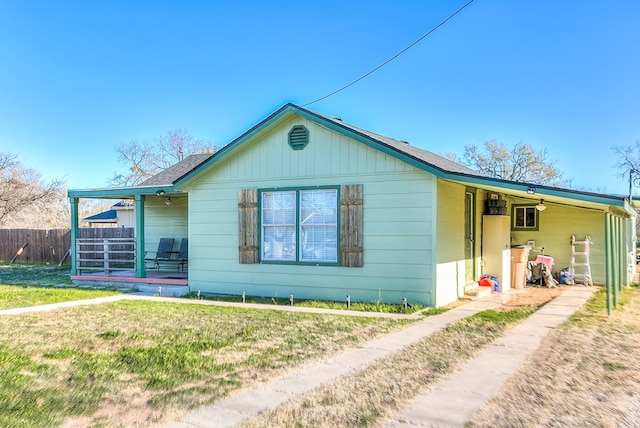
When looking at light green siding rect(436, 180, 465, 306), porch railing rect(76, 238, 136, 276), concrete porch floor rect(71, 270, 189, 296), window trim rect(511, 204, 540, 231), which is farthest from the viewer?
window trim rect(511, 204, 540, 231)

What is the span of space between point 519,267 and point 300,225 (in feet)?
18.9

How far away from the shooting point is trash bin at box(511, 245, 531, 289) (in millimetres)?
11777

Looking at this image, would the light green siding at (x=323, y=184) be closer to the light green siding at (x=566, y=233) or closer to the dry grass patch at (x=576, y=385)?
the dry grass patch at (x=576, y=385)

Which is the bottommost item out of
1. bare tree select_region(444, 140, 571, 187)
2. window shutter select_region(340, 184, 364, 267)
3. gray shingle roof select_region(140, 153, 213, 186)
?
window shutter select_region(340, 184, 364, 267)

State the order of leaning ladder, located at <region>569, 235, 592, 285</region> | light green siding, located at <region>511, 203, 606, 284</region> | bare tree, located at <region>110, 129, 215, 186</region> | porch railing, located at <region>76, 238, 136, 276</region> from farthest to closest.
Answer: bare tree, located at <region>110, 129, 215, 186</region>, light green siding, located at <region>511, 203, 606, 284</region>, leaning ladder, located at <region>569, 235, 592, 285</region>, porch railing, located at <region>76, 238, 136, 276</region>

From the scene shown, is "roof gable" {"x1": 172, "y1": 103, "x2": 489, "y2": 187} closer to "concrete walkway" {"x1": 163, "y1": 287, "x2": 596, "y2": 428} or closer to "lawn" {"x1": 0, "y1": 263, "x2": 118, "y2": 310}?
"concrete walkway" {"x1": 163, "y1": 287, "x2": 596, "y2": 428}

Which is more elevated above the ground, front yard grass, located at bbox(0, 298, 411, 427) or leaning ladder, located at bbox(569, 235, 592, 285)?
leaning ladder, located at bbox(569, 235, 592, 285)

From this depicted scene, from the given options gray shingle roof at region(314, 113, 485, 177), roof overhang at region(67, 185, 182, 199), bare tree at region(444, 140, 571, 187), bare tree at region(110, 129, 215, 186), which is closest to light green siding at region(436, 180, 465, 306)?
gray shingle roof at region(314, 113, 485, 177)

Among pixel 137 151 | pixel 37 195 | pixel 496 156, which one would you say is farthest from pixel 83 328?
pixel 137 151

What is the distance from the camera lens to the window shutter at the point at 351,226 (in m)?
8.98

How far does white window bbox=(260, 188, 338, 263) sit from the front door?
2978 mm

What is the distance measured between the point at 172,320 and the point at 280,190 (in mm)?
Result: 3388

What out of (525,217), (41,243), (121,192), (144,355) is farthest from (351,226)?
(41,243)

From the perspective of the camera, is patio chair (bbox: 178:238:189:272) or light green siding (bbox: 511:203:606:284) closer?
light green siding (bbox: 511:203:606:284)
